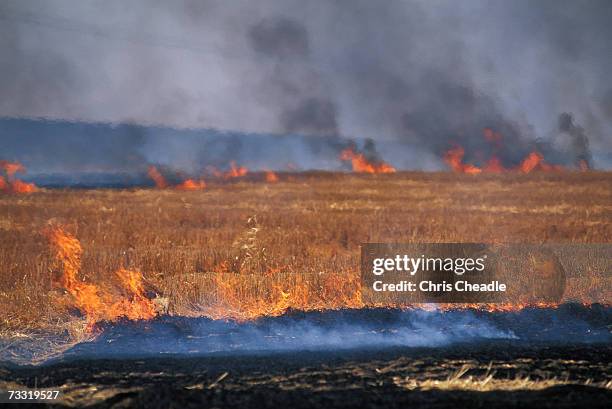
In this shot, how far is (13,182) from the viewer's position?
2592cm

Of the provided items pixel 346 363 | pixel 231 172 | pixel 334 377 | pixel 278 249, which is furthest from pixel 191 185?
pixel 334 377

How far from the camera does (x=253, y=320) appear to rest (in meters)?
10.8

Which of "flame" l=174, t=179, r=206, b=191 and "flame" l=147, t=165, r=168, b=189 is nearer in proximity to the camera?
"flame" l=147, t=165, r=168, b=189

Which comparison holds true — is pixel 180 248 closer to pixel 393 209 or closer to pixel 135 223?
pixel 135 223

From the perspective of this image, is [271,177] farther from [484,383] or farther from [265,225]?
[484,383]

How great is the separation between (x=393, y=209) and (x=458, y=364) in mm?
17790

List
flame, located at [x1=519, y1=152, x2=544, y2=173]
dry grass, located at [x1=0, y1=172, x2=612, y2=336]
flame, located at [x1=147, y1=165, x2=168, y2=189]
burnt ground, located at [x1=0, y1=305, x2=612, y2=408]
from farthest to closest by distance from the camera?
1. flame, located at [x1=519, y1=152, x2=544, y2=173]
2. flame, located at [x1=147, y1=165, x2=168, y2=189]
3. dry grass, located at [x1=0, y1=172, x2=612, y2=336]
4. burnt ground, located at [x1=0, y1=305, x2=612, y2=408]

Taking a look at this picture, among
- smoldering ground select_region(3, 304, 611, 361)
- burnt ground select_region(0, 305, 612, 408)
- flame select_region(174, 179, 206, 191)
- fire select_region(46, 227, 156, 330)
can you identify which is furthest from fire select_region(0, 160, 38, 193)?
burnt ground select_region(0, 305, 612, 408)

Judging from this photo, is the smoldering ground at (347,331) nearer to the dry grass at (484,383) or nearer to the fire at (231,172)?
the dry grass at (484,383)

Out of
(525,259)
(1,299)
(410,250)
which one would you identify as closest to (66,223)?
(1,299)

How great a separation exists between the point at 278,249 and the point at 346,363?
8.89m

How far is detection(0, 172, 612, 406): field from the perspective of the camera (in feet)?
26.0

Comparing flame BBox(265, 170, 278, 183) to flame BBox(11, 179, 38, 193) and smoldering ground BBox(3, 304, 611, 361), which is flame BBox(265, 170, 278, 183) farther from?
smoldering ground BBox(3, 304, 611, 361)

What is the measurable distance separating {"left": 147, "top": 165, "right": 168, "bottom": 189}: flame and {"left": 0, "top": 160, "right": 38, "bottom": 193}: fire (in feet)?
14.5
